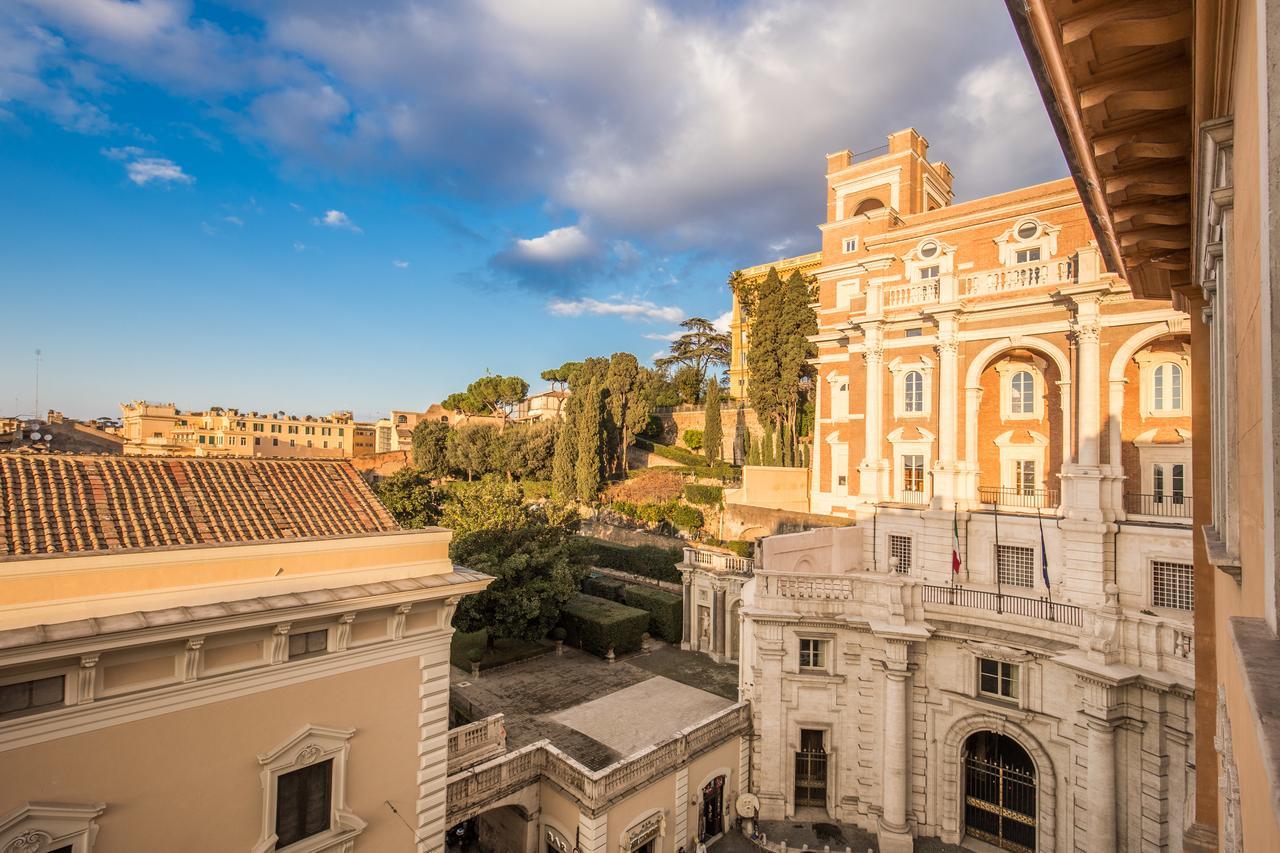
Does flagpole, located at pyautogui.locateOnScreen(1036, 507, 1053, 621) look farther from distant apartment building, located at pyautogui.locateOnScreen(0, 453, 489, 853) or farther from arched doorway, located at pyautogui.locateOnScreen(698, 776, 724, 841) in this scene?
distant apartment building, located at pyautogui.locateOnScreen(0, 453, 489, 853)

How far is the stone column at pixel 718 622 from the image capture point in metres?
26.7

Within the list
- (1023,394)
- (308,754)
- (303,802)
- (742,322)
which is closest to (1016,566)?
(1023,394)

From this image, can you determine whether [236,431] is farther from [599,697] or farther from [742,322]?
[599,697]

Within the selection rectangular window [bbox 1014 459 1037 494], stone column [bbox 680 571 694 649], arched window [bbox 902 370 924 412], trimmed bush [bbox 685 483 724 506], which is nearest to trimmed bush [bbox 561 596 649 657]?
stone column [bbox 680 571 694 649]

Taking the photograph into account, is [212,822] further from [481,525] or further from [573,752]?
[481,525]

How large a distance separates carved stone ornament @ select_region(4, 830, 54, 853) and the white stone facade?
586 inches

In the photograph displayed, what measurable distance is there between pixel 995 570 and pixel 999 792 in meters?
6.39

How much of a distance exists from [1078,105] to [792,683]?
1679 centimetres

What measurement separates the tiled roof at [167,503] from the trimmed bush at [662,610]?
62.7 ft

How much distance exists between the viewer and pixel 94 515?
9.44 m

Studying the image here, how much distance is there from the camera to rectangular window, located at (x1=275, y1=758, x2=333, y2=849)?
31.4 feet

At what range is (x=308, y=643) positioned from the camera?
9891mm

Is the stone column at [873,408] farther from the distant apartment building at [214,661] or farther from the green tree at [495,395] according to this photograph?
the green tree at [495,395]

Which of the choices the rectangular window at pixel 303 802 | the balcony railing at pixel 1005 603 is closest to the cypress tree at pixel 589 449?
the balcony railing at pixel 1005 603
